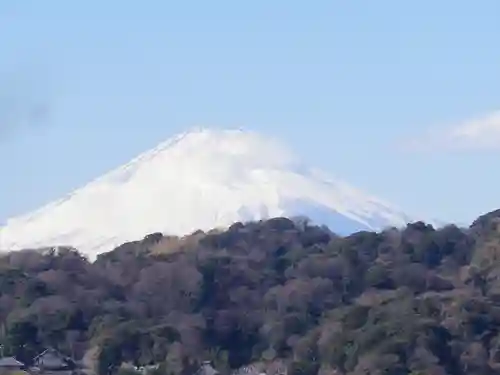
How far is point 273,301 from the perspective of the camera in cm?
4512

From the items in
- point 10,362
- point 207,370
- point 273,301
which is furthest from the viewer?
point 273,301

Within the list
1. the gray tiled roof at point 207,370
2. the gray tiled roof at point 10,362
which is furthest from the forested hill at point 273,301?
the gray tiled roof at point 10,362

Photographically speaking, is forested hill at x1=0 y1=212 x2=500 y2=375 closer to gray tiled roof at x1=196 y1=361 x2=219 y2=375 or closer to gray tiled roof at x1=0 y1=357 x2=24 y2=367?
gray tiled roof at x1=196 y1=361 x2=219 y2=375

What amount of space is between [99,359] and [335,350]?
588cm

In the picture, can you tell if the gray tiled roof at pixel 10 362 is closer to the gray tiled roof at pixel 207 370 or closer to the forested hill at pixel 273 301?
the forested hill at pixel 273 301

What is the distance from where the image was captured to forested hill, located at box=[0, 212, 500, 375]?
35.9 m

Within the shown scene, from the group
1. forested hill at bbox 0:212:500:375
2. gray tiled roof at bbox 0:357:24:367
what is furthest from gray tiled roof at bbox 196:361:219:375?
gray tiled roof at bbox 0:357:24:367

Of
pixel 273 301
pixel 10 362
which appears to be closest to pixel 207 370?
pixel 10 362

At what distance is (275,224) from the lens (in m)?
60.6

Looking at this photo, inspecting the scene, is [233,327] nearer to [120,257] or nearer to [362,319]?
[362,319]

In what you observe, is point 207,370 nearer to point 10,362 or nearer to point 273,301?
point 10,362

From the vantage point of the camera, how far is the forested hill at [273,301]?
3591cm

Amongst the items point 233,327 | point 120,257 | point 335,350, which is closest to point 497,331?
point 335,350

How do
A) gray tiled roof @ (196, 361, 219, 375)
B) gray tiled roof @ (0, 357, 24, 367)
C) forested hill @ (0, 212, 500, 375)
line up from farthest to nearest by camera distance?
gray tiled roof @ (196, 361, 219, 375) < gray tiled roof @ (0, 357, 24, 367) < forested hill @ (0, 212, 500, 375)
